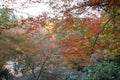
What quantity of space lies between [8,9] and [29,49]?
397 cm

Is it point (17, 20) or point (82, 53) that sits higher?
point (17, 20)

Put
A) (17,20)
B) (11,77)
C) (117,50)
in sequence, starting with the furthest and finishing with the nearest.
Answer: (11,77)
(17,20)
(117,50)

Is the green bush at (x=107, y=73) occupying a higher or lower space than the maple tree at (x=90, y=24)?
lower

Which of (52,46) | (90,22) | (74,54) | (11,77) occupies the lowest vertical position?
(11,77)

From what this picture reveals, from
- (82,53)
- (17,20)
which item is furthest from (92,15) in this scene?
(17,20)

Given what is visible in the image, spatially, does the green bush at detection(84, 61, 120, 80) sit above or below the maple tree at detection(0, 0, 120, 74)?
below

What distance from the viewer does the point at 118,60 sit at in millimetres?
13820

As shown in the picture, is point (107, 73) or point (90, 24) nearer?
point (90, 24)

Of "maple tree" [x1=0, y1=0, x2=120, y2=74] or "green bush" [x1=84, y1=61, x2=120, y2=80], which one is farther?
"green bush" [x1=84, y1=61, x2=120, y2=80]

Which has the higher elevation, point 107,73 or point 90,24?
point 90,24

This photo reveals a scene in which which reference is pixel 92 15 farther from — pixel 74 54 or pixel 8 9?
pixel 8 9

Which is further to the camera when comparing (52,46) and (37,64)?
(37,64)

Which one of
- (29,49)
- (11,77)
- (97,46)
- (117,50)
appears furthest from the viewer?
(11,77)

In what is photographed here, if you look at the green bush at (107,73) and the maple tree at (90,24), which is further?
the green bush at (107,73)
